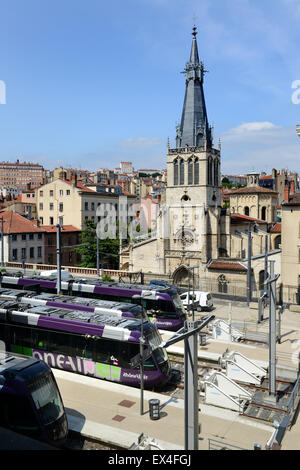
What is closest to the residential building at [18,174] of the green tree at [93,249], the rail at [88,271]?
A: the green tree at [93,249]

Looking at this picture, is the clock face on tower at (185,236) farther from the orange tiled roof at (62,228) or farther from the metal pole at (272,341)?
the metal pole at (272,341)

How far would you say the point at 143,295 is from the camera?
79.6 ft

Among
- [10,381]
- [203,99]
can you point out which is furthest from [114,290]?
[203,99]

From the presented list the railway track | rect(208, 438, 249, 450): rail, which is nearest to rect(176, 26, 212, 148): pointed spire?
the railway track

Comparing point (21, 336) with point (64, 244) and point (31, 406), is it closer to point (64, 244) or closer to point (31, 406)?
point (31, 406)

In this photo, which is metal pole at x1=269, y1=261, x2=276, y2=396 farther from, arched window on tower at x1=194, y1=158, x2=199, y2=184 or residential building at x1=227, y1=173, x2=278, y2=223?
residential building at x1=227, y1=173, x2=278, y2=223

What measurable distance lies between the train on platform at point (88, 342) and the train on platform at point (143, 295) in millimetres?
5945

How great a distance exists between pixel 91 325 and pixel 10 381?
524 centimetres

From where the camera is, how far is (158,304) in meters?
24.1

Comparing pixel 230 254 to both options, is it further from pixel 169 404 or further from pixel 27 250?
pixel 169 404

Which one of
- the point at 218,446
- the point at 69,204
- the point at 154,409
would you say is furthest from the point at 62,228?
the point at 218,446

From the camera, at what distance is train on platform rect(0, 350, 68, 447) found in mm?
11484

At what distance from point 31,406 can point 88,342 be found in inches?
208

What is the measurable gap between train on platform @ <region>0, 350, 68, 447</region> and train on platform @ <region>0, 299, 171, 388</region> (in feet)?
12.8
